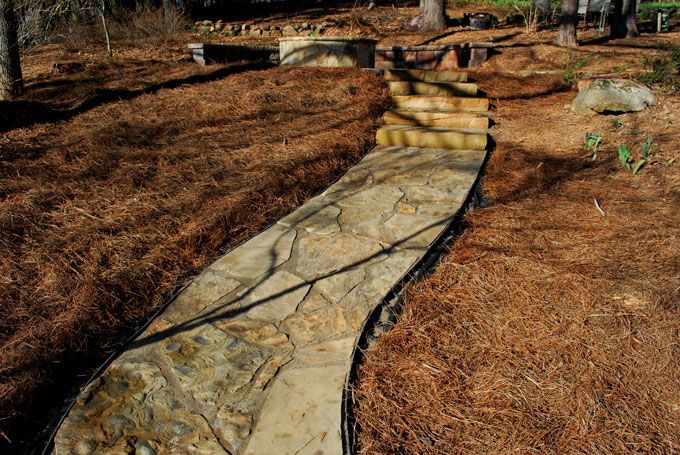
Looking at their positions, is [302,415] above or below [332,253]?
below

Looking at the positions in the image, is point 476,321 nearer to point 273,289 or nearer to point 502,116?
point 273,289

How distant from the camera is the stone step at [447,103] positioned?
5973mm

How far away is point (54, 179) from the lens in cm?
396

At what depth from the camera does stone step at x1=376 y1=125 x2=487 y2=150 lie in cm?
498

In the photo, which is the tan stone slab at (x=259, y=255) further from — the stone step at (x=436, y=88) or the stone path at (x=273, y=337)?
the stone step at (x=436, y=88)

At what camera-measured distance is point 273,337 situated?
97.2 inches

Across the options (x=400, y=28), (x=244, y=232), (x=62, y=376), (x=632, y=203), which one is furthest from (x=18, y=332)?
(x=400, y=28)

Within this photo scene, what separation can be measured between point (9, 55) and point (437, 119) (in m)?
5.13

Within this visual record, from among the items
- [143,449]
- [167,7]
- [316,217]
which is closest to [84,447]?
[143,449]

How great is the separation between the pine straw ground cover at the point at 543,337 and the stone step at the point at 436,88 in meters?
2.69

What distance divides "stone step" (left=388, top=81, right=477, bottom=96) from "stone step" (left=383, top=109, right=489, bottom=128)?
2.40 feet

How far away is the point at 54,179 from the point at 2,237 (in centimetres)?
97

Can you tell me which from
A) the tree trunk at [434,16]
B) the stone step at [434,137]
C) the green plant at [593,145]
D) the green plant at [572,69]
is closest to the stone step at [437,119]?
the stone step at [434,137]

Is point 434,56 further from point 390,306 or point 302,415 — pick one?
point 302,415
